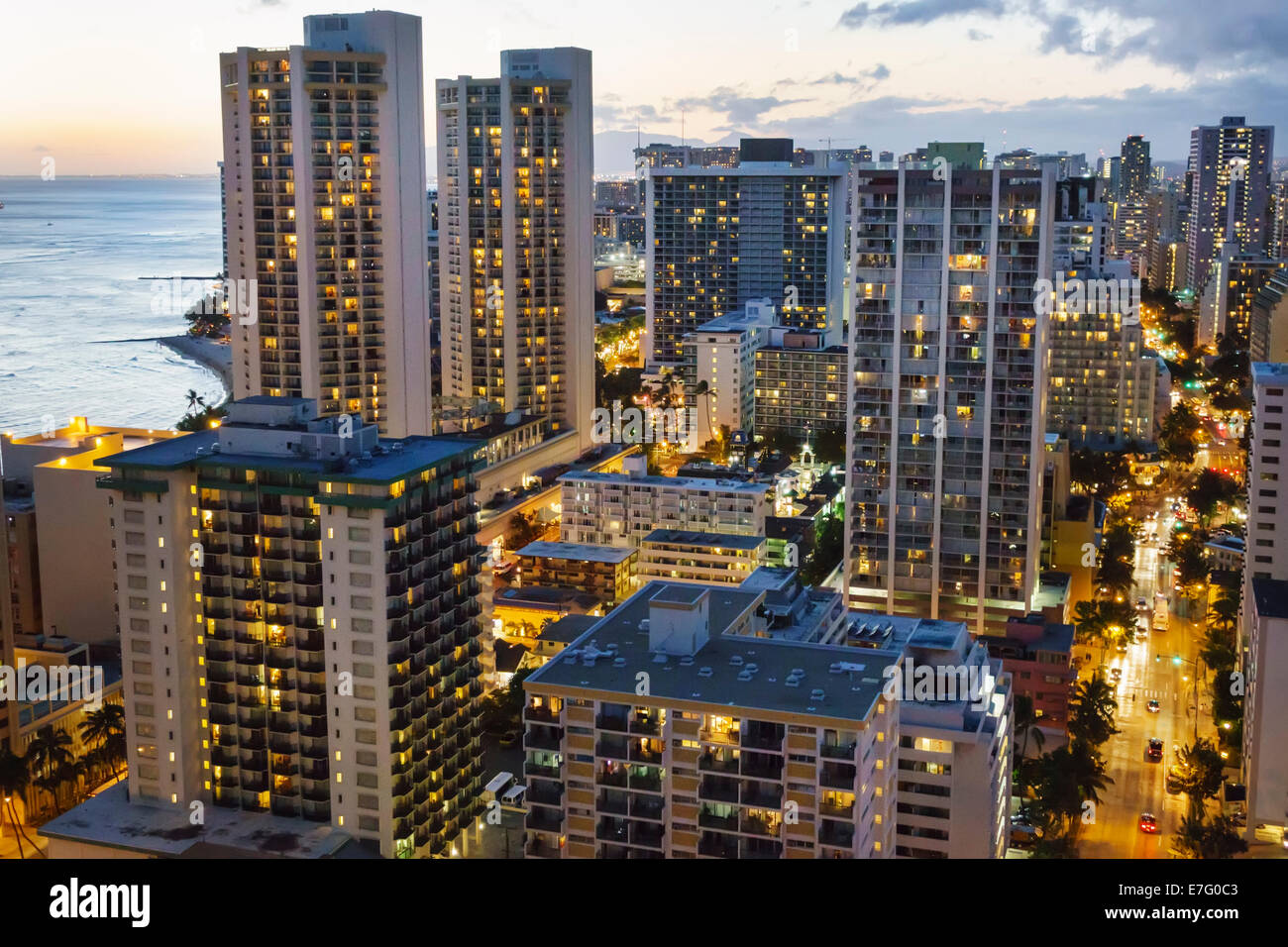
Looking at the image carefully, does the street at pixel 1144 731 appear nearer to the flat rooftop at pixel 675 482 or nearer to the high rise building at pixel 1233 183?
the flat rooftop at pixel 675 482

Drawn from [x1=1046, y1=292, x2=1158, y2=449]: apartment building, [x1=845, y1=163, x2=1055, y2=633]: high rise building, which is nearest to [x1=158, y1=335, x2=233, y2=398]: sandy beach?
[x1=1046, y1=292, x2=1158, y2=449]: apartment building

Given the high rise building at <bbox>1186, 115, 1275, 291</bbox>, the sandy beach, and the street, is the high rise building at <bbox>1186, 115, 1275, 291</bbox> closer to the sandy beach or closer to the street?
the street

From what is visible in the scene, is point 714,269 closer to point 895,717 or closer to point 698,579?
point 698,579

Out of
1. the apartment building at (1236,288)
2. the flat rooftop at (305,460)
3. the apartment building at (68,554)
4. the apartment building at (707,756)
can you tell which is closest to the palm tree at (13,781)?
the flat rooftop at (305,460)

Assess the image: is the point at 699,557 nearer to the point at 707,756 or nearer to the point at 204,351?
the point at 707,756

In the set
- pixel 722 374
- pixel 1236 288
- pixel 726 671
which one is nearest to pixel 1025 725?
pixel 726 671
